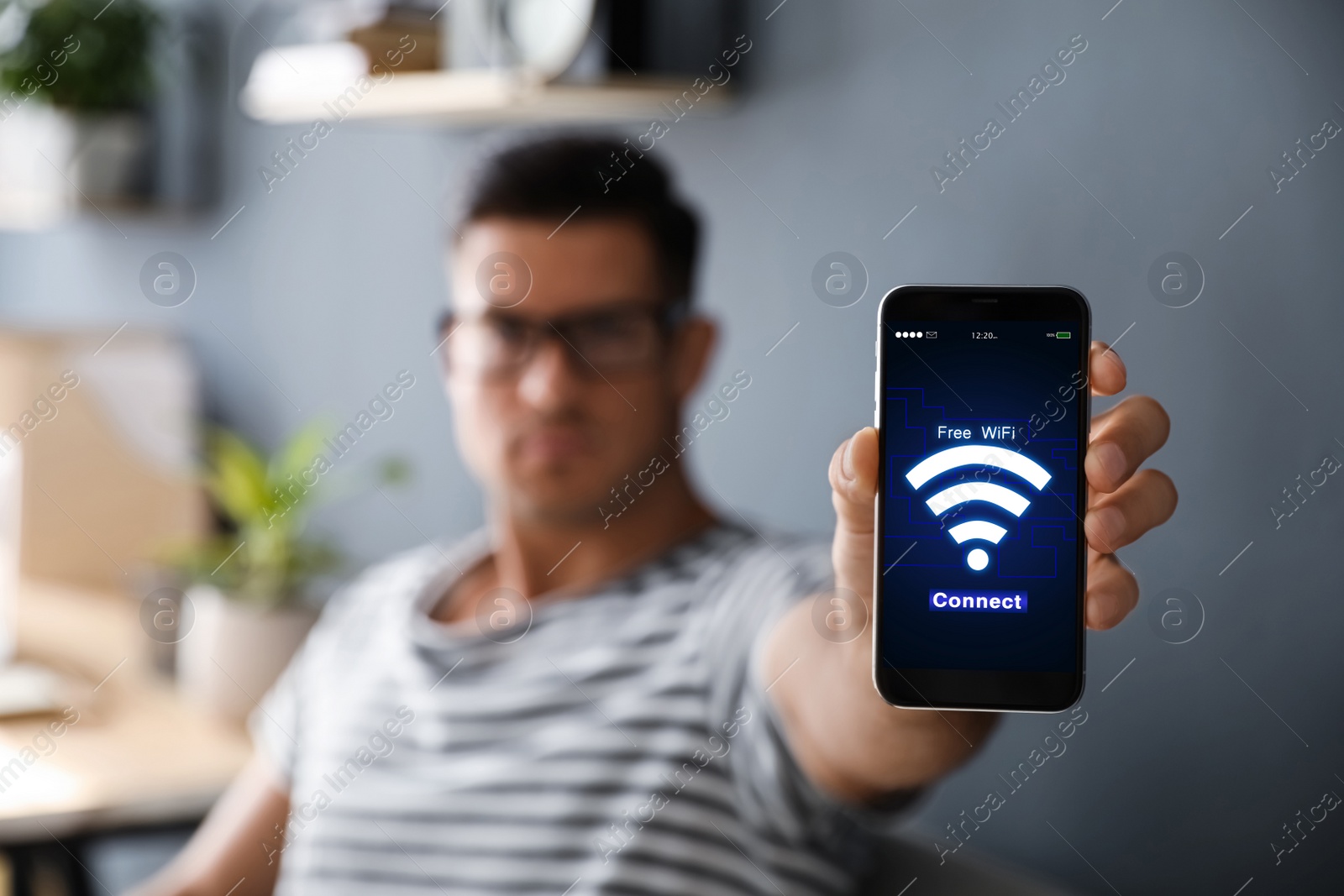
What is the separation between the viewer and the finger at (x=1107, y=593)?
0.32 m

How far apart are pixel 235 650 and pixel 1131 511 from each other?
0.91 metres

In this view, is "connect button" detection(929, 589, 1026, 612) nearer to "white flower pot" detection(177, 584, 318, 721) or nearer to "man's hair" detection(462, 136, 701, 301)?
"man's hair" detection(462, 136, 701, 301)

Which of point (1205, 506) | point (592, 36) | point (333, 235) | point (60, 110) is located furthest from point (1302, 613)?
point (60, 110)

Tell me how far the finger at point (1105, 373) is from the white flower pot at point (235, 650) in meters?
0.89

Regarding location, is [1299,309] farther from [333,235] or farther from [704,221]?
[333,235]

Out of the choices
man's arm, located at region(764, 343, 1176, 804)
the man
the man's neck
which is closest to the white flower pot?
the man

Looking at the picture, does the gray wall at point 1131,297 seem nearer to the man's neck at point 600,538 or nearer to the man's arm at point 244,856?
the man's neck at point 600,538

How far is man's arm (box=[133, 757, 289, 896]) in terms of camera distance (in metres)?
0.85

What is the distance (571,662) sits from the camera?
2.41 feet

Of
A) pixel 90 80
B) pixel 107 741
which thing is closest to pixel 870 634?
pixel 107 741

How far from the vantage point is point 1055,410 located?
1.03 ft

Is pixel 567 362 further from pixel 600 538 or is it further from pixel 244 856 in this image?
pixel 244 856

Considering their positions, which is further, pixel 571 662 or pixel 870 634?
pixel 571 662

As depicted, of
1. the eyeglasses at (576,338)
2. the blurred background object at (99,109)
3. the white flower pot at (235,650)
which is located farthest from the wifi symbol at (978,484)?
the blurred background object at (99,109)
